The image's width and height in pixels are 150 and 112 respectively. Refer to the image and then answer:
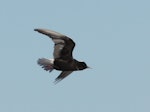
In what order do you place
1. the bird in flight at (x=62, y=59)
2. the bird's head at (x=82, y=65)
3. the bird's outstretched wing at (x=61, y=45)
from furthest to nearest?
the bird's head at (x=82, y=65) → the bird in flight at (x=62, y=59) → the bird's outstretched wing at (x=61, y=45)

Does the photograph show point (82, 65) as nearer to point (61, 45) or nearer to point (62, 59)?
point (62, 59)

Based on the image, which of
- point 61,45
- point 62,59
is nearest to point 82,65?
point 62,59

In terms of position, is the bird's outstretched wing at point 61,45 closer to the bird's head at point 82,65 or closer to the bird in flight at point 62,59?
the bird in flight at point 62,59

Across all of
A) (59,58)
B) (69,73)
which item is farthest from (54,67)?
(69,73)

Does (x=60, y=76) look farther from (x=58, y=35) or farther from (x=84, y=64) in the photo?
(x=58, y=35)

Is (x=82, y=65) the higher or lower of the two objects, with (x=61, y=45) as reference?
lower

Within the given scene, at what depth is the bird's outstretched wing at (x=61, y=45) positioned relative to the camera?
23266mm

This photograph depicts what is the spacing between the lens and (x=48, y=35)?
22875 mm

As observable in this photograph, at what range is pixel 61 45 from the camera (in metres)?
23.8

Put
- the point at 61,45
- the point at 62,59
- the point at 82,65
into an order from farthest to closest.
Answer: the point at 82,65 < the point at 62,59 < the point at 61,45

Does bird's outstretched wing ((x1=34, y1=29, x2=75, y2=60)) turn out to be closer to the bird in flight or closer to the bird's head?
the bird in flight

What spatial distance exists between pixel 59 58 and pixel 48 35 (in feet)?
5.28

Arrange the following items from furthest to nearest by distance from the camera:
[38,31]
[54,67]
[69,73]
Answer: [69,73] → [54,67] → [38,31]

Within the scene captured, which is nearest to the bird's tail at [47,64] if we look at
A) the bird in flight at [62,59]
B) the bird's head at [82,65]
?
the bird in flight at [62,59]
